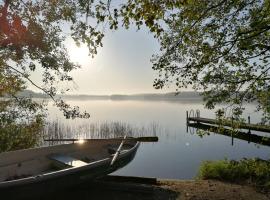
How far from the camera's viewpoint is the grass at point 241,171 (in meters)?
9.50

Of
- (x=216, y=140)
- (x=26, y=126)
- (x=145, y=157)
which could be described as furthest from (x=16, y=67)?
(x=216, y=140)

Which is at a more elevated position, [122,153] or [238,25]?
[238,25]

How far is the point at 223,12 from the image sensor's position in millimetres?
9195

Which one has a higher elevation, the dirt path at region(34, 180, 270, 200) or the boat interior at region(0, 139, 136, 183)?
the boat interior at region(0, 139, 136, 183)

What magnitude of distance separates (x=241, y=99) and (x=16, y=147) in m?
9.82

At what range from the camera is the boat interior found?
924cm

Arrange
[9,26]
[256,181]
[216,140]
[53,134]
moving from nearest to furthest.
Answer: [256,181]
[9,26]
[53,134]
[216,140]

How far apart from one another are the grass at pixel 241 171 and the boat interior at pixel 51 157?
3.06 meters

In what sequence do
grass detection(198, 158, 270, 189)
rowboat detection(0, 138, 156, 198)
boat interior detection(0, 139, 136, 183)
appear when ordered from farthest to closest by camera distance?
grass detection(198, 158, 270, 189) < boat interior detection(0, 139, 136, 183) < rowboat detection(0, 138, 156, 198)

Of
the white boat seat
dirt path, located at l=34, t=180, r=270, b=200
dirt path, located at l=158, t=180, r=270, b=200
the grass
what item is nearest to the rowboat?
the white boat seat

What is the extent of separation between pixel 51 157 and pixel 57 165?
55 centimetres

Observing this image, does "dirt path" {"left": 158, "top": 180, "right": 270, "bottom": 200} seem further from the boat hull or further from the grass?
the boat hull

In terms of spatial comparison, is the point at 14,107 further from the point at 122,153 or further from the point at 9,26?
the point at 122,153

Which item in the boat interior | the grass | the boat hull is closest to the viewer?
the boat hull
